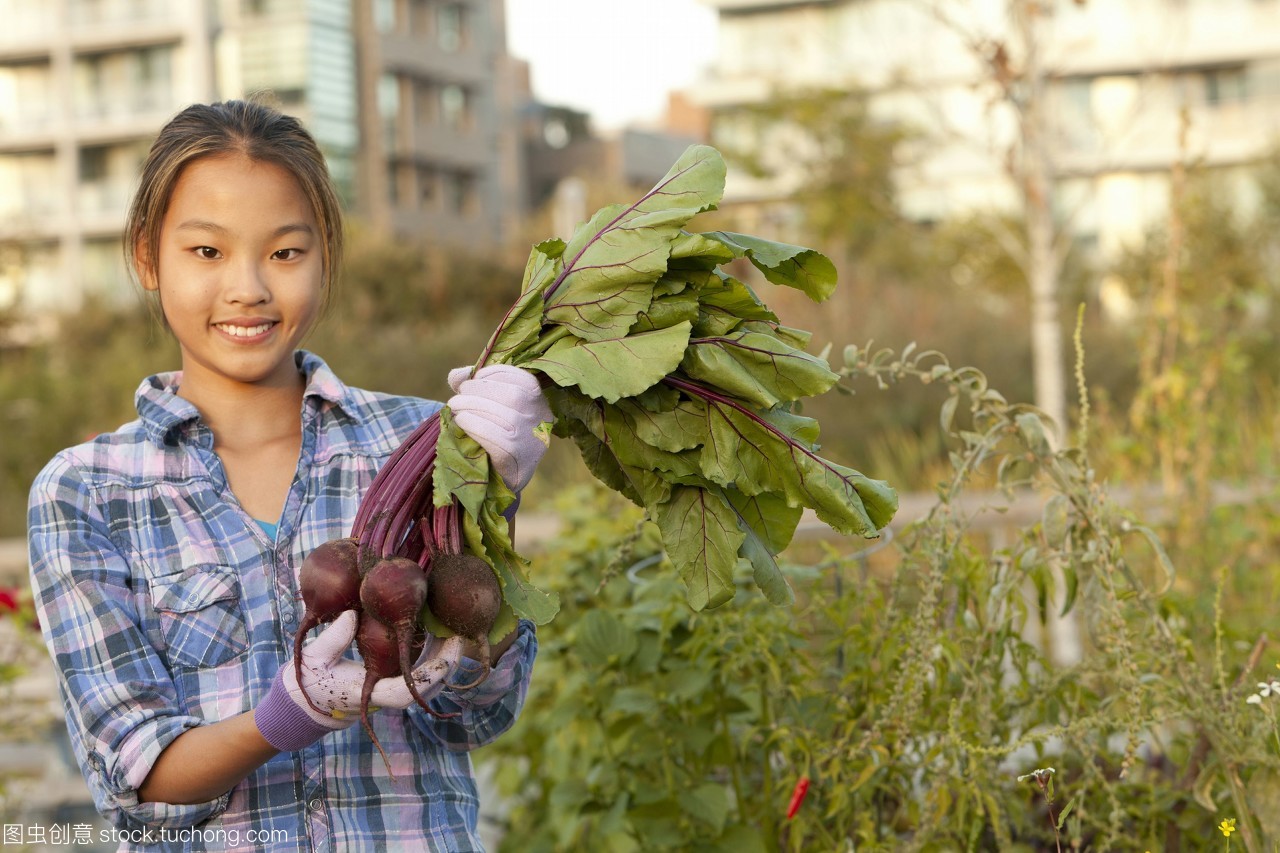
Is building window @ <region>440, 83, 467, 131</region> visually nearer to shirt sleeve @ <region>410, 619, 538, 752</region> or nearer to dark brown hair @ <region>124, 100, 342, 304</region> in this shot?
dark brown hair @ <region>124, 100, 342, 304</region>

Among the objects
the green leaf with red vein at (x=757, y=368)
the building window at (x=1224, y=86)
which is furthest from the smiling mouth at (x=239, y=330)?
the building window at (x=1224, y=86)

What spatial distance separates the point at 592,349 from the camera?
1818 mm

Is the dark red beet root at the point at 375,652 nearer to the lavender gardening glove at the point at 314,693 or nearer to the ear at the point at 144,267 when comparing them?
the lavender gardening glove at the point at 314,693

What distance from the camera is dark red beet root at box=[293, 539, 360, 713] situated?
1.76 m

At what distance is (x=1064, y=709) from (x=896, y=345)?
1049 centimetres

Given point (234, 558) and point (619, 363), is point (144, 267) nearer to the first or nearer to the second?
point (234, 558)

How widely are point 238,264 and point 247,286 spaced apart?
0.14ft

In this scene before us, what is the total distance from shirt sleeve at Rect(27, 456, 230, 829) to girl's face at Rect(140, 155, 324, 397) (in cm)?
31

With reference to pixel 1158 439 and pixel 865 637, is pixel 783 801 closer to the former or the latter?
pixel 865 637

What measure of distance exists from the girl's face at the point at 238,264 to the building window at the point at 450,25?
48.3 meters

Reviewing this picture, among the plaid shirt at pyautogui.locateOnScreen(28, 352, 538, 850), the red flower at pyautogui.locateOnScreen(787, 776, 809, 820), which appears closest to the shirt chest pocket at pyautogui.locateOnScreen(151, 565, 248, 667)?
the plaid shirt at pyautogui.locateOnScreen(28, 352, 538, 850)

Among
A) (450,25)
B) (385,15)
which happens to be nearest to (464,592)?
(385,15)

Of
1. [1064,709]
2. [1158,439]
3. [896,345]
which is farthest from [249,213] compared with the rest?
[896,345]

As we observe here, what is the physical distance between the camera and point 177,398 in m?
2.14
